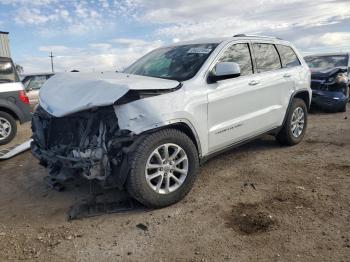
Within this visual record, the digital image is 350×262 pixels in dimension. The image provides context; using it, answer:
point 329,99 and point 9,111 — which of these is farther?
point 329,99

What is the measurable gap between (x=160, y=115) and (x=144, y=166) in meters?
0.53

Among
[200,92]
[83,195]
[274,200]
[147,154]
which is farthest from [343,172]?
[83,195]

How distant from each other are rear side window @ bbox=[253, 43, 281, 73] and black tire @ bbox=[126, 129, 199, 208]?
182cm

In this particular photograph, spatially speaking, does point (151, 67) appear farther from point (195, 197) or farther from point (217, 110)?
point (195, 197)

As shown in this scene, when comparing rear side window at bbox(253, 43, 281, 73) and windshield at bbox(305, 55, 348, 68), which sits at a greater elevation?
rear side window at bbox(253, 43, 281, 73)

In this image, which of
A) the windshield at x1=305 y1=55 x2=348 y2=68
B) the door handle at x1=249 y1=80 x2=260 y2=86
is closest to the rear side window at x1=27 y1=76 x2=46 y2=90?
the windshield at x1=305 y1=55 x2=348 y2=68

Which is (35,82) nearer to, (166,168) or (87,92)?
(87,92)

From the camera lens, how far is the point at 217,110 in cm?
419

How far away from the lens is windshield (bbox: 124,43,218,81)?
421cm

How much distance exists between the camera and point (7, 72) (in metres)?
7.44

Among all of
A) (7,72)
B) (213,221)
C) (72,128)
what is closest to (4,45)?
(7,72)

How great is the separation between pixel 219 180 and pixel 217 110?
95 centimetres

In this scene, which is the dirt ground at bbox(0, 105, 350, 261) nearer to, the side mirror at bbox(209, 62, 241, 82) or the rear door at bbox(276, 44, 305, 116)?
the rear door at bbox(276, 44, 305, 116)

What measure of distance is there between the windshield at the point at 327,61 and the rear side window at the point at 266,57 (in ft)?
19.5
